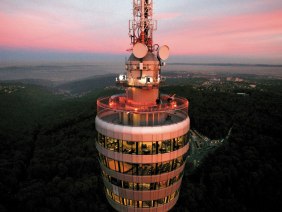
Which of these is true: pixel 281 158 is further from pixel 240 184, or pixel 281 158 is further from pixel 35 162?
pixel 35 162

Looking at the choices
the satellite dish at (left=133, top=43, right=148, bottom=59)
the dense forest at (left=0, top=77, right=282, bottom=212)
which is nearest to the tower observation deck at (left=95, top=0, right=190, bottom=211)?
the satellite dish at (left=133, top=43, right=148, bottom=59)

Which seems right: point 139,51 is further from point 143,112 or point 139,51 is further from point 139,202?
point 139,202

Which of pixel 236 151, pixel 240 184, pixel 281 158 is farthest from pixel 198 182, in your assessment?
pixel 281 158

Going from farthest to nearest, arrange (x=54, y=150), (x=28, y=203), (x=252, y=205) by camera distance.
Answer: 1. (x=54, y=150)
2. (x=252, y=205)
3. (x=28, y=203)

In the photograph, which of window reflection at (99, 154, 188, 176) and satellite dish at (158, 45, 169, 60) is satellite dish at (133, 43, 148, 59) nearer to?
satellite dish at (158, 45, 169, 60)

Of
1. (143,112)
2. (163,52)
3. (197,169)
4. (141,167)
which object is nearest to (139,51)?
(163,52)

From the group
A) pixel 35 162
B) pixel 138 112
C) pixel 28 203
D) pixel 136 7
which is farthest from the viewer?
pixel 35 162
